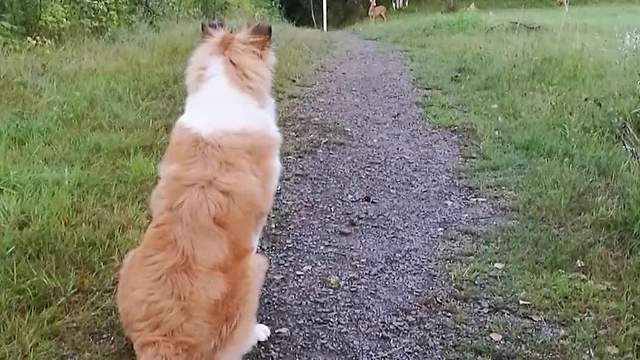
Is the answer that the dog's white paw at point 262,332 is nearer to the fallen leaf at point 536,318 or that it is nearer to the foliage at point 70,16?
the fallen leaf at point 536,318

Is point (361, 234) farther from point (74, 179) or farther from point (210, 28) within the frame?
point (74, 179)

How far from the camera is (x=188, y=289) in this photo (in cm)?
275

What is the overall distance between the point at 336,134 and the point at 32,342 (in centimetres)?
399

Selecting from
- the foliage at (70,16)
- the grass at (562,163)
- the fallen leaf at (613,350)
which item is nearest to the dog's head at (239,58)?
the grass at (562,163)

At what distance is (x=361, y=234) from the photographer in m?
4.80

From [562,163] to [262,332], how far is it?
3245 millimetres

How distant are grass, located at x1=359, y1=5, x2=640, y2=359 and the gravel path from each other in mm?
383

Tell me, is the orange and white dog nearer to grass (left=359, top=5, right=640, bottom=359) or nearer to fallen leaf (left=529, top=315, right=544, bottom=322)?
fallen leaf (left=529, top=315, right=544, bottom=322)

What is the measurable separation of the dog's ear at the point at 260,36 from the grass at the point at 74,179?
1.43 m

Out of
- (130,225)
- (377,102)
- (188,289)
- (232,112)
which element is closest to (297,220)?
(130,225)

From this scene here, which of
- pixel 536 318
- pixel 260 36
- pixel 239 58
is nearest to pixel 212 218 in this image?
pixel 239 58

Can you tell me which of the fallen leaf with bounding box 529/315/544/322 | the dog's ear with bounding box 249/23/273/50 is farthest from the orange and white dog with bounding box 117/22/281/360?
the fallen leaf with bounding box 529/315/544/322

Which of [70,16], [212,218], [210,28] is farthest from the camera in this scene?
[70,16]

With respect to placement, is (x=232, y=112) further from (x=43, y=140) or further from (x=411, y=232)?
(x=43, y=140)
